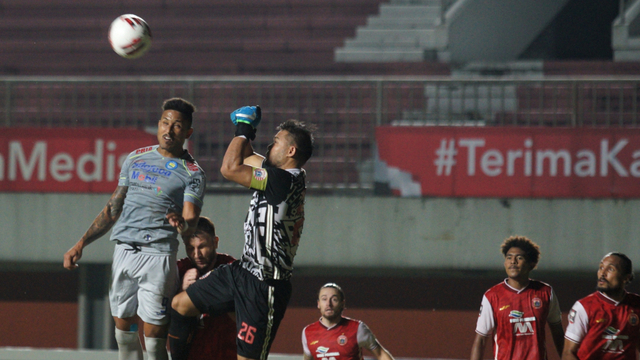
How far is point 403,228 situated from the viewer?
29.9 ft

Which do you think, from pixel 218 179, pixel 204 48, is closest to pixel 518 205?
pixel 218 179

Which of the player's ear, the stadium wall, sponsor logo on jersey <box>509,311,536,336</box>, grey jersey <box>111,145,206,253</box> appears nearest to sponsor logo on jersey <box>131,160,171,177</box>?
grey jersey <box>111,145,206,253</box>

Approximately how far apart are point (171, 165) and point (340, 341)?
2331 millimetres

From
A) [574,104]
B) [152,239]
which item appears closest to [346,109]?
[574,104]

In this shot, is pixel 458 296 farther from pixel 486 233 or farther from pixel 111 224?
pixel 111 224

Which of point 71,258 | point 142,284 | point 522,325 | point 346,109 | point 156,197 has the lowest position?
point 522,325

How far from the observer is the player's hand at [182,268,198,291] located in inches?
224

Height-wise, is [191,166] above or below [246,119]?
below

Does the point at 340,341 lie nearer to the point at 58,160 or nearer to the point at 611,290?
the point at 611,290

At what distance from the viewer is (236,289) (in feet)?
16.8

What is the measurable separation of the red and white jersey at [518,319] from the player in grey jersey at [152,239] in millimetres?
2532

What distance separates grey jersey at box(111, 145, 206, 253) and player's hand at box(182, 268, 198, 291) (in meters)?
0.31

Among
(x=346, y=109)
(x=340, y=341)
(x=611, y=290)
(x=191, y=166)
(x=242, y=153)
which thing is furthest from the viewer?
(x=346, y=109)

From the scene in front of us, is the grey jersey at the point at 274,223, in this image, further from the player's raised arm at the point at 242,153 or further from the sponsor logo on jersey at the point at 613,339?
the sponsor logo on jersey at the point at 613,339
